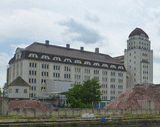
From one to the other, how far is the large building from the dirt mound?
3098 cm

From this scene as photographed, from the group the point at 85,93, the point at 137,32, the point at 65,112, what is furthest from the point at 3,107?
the point at 137,32

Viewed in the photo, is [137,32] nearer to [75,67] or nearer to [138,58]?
[138,58]

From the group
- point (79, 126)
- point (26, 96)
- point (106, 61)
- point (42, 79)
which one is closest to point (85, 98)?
point (26, 96)

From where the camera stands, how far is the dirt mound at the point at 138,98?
6875cm

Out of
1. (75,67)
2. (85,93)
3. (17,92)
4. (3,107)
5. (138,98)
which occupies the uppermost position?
(75,67)

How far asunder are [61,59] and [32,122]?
6819cm

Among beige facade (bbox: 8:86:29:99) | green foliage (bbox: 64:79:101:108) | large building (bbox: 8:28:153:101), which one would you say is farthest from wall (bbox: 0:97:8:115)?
large building (bbox: 8:28:153:101)

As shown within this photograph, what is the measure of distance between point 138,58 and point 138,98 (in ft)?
228

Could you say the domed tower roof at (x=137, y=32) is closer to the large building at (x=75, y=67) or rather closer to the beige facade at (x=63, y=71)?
the large building at (x=75, y=67)

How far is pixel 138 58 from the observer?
454ft

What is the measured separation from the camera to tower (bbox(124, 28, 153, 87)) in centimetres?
13825

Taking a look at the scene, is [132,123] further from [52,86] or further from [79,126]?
[52,86]

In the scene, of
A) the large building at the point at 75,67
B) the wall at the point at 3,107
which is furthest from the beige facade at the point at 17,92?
the wall at the point at 3,107

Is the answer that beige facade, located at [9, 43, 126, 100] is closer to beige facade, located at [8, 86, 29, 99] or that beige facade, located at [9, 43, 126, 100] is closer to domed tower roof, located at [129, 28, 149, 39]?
beige facade, located at [8, 86, 29, 99]
